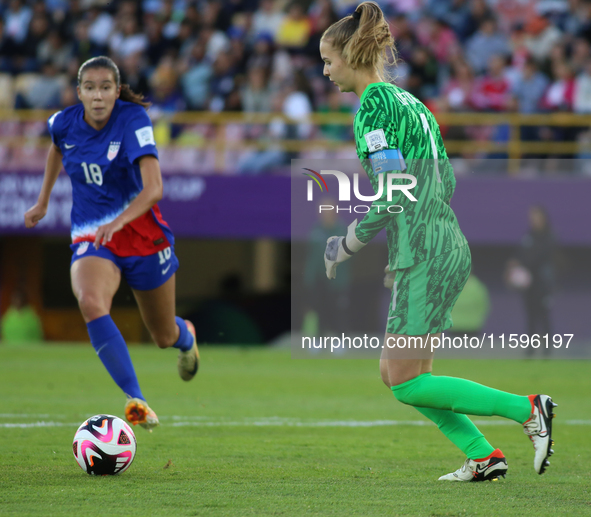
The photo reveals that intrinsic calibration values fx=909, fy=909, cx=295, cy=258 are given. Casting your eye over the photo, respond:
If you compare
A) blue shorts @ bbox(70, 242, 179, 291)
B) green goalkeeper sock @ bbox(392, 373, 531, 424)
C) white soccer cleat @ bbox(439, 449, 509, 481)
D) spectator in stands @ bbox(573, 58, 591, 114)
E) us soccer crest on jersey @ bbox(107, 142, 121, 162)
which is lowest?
white soccer cleat @ bbox(439, 449, 509, 481)

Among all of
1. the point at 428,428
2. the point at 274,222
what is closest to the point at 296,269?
the point at 274,222

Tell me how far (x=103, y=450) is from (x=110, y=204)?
1704mm

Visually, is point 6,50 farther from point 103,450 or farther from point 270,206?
point 103,450

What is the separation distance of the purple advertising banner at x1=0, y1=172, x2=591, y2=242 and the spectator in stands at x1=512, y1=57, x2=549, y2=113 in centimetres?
132

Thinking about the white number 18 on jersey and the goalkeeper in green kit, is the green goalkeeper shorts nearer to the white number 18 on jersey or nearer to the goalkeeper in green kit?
the goalkeeper in green kit

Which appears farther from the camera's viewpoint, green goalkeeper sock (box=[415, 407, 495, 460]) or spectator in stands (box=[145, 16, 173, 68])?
spectator in stands (box=[145, 16, 173, 68])

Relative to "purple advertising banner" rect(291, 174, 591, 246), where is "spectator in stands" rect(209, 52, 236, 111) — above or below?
above

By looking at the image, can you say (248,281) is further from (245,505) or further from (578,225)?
(245,505)

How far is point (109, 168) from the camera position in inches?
216

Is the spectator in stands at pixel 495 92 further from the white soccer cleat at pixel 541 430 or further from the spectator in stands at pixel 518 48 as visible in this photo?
the white soccer cleat at pixel 541 430

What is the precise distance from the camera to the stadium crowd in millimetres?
14055

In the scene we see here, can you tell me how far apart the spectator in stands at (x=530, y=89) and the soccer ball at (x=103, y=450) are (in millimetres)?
10747

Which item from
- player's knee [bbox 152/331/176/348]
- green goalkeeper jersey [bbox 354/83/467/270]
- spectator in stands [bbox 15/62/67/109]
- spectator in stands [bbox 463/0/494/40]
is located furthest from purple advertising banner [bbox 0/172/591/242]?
green goalkeeper jersey [bbox 354/83/467/270]

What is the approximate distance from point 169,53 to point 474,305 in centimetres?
731
